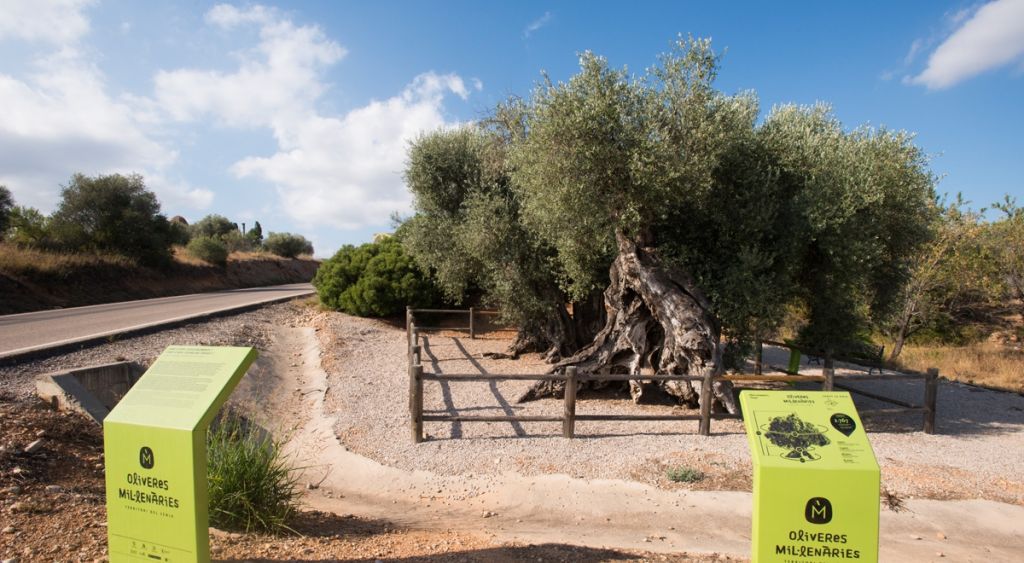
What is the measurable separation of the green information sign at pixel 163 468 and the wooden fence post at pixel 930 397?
10426mm

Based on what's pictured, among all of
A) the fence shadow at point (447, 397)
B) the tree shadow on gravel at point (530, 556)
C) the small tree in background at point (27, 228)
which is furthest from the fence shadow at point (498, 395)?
the small tree in background at point (27, 228)

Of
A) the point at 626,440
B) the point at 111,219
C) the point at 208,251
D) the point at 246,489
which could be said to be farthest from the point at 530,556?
the point at 208,251

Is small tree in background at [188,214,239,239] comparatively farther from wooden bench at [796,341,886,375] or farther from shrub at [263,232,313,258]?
wooden bench at [796,341,886,375]

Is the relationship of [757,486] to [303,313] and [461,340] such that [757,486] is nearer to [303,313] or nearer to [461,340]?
[461,340]

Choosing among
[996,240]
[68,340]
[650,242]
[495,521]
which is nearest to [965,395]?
[650,242]

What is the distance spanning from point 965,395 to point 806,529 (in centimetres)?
1330

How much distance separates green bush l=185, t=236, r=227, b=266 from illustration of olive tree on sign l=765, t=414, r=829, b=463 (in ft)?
127

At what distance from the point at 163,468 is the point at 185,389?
0.51m

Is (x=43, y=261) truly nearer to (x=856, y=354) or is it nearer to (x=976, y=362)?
(x=856, y=354)

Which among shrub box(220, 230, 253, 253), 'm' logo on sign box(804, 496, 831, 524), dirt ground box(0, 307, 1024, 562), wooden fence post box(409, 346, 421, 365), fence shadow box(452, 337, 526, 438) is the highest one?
shrub box(220, 230, 253, 253)

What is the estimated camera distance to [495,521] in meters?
5.75

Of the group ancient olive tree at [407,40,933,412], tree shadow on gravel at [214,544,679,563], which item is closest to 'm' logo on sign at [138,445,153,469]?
tree shadow on gravel at [214,544,679,563]

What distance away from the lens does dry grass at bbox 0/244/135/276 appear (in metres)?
19.7

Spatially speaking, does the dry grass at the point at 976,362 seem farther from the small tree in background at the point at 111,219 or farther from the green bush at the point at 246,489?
the small tree in background at the point at 111,219
